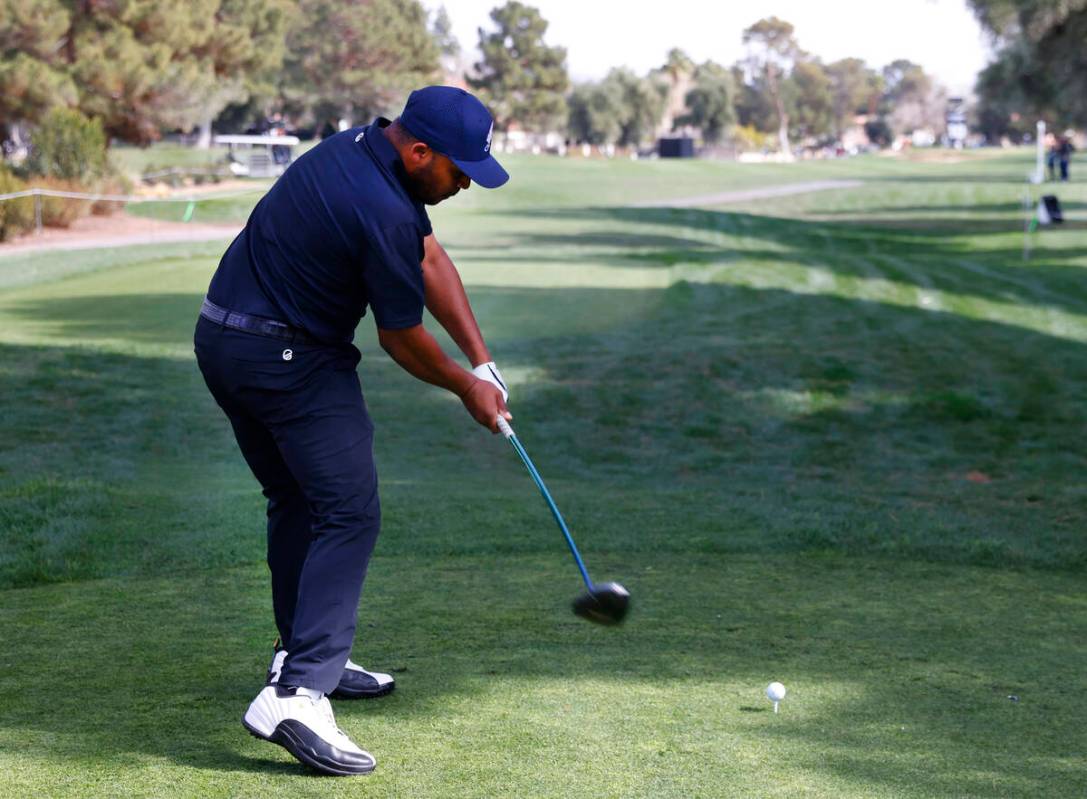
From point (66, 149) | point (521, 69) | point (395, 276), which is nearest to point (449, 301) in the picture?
point (395, 276)

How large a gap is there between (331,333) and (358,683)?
1217mm

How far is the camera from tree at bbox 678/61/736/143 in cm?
14325

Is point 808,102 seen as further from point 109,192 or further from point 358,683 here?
point 358,683

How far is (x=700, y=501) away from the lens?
929 centimetres

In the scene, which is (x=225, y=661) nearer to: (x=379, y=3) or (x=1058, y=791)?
(x=1058, y=791)

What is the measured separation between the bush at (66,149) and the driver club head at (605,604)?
115 feet

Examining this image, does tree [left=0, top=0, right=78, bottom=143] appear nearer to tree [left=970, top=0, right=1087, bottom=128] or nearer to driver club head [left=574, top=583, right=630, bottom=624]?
tree [left=970, top=0, right=1087, bottom=128]

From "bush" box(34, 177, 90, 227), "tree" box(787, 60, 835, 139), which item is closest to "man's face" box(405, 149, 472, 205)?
"bush" box(34, 177, 90, 227)

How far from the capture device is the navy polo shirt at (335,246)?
12.9ft

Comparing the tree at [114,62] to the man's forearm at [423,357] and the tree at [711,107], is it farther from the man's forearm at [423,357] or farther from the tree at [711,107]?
the tree at [711,107]

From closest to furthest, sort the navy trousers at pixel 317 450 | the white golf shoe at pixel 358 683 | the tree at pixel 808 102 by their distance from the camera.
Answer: the navy trousers at pixel 317 450, the white golf shoe at pixel 358 683, the tree at pixel 808 102

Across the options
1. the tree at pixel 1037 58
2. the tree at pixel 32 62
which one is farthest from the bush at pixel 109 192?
the tree at pixel 1037 58

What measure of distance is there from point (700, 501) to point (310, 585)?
5379mm

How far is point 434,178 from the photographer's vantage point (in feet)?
13.4
